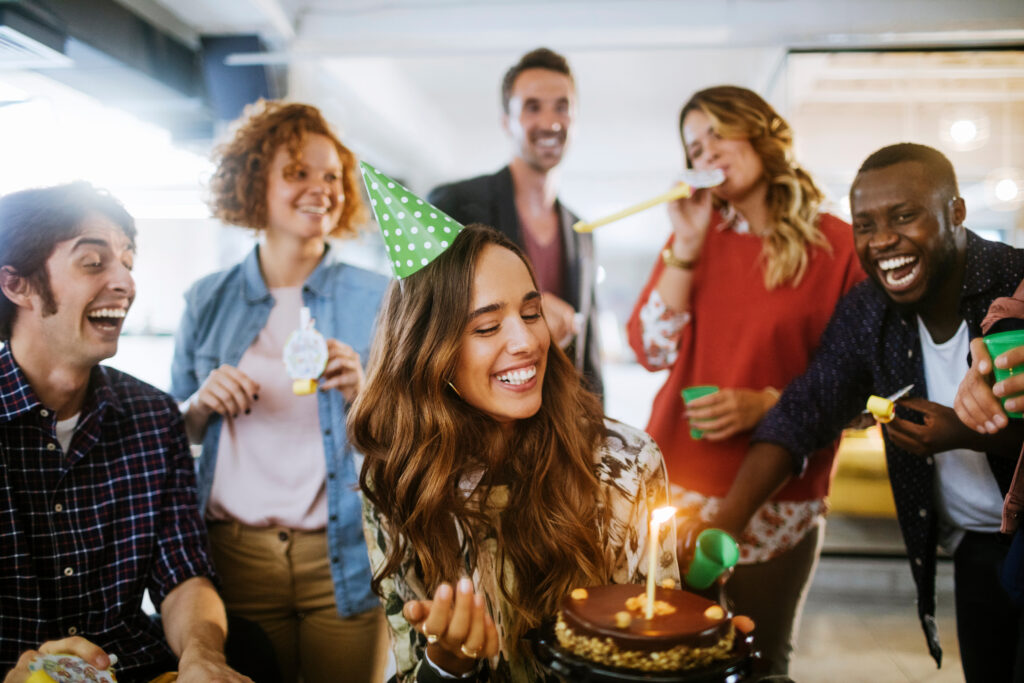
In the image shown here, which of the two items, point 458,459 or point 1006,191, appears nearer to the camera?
point 458,459

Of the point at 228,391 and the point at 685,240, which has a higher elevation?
the point at 685,240

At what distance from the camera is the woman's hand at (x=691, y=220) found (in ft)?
7.23

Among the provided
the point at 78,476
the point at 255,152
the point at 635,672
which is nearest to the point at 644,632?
the point at 635,672

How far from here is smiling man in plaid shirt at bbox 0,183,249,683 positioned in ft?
5.17

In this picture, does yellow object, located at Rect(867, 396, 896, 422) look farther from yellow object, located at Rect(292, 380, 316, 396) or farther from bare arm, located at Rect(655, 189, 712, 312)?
yellow object, located at Rect(292, 380, 316, 396)

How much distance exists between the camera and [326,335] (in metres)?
2.30

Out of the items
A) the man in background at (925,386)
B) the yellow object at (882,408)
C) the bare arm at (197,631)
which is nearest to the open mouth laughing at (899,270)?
the man in background at (925,386)

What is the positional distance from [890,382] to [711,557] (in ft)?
2.01

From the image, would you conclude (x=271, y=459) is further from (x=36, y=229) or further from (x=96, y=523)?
(x=36, y=229)

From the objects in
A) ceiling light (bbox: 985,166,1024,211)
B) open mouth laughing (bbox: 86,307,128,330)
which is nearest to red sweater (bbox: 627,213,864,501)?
ceiling light (bbox: 985,166,1024,211)

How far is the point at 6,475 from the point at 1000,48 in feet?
12.9

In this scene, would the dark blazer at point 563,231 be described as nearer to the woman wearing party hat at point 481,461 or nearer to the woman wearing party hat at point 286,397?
the woman wearing party hat at point 286,397

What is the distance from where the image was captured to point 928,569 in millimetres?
1717

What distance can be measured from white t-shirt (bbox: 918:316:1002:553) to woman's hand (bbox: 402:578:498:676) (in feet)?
3.69
